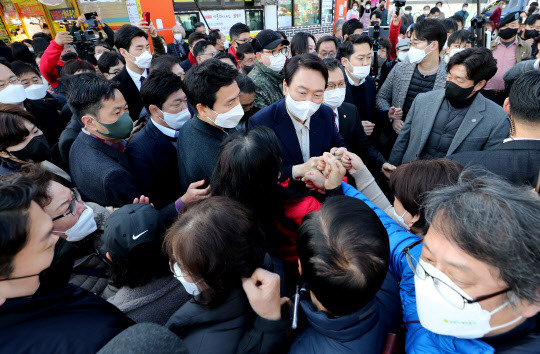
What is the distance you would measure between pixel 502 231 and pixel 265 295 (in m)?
0.78

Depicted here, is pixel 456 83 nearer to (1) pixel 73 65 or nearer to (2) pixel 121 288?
(2) pixel 121 288

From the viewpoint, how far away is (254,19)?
9.18m

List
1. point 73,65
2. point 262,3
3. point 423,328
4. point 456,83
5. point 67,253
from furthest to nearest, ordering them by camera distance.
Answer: point 262,3 < point 73,65 < point 456,83 < point 67,253 < point 423,328

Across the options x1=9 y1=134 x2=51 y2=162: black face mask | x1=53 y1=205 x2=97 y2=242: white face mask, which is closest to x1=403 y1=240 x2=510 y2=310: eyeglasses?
x1=53 y1=205 x2=97 y2=242: white face mask

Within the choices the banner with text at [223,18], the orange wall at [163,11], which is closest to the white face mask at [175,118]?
the orange wall at [163,11]

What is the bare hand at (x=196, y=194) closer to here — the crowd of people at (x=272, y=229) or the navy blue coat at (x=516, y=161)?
the crowd of people at (x=272, y=229)

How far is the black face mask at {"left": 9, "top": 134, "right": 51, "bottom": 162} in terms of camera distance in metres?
2.07


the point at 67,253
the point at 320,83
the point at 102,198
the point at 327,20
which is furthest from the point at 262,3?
the point at 67,253

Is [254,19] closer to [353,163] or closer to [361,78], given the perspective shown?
[361,78]

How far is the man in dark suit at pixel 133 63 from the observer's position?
343cm

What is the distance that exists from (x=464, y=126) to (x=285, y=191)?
5.76 ft

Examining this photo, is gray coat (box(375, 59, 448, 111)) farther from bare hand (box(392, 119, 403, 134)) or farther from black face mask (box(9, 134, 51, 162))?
black face mask (box(9, 134, 51, 162))

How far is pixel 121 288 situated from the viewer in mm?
1325

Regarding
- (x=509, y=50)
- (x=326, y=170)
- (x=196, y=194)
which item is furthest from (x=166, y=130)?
(x=509, y=50)
